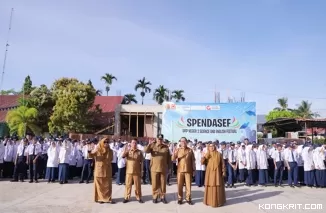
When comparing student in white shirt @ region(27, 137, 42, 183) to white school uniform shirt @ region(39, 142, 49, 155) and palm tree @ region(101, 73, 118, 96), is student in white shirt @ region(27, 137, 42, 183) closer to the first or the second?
white school uniform shirt @ region(39, 142, 49, 155)

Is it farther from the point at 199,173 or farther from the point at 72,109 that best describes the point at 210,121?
the point at 72,109

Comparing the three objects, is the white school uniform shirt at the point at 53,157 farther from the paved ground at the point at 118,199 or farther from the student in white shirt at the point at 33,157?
the paved ground at the point at 118,199

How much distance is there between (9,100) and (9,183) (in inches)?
1132

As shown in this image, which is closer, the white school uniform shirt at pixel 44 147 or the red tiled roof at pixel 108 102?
the white school uniform shirt at pixel 44 147

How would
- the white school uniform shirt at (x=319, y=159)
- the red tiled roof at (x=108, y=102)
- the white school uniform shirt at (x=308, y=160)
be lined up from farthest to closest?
1. the red tiled roof at (x=108, y=102)
2. the white school uniform shirt at (x=308, y=160)
3. the white school uniform shirt at (x=319, y=159)

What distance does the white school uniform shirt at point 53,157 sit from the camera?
12.1m

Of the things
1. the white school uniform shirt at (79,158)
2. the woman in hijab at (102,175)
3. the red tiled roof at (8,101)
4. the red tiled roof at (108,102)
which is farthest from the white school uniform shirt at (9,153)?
the red tiled roof at (8,101)

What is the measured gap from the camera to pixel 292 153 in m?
12.5

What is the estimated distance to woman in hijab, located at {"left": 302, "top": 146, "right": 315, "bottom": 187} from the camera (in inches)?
486

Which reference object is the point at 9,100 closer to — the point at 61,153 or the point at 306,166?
the point at 61,153

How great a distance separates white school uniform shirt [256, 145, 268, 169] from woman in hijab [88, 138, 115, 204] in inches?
260

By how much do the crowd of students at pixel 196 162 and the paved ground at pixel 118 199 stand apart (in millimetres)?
707

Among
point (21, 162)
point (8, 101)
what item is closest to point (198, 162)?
point (21, 162)

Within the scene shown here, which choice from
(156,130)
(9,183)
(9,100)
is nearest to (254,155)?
(9,183)
